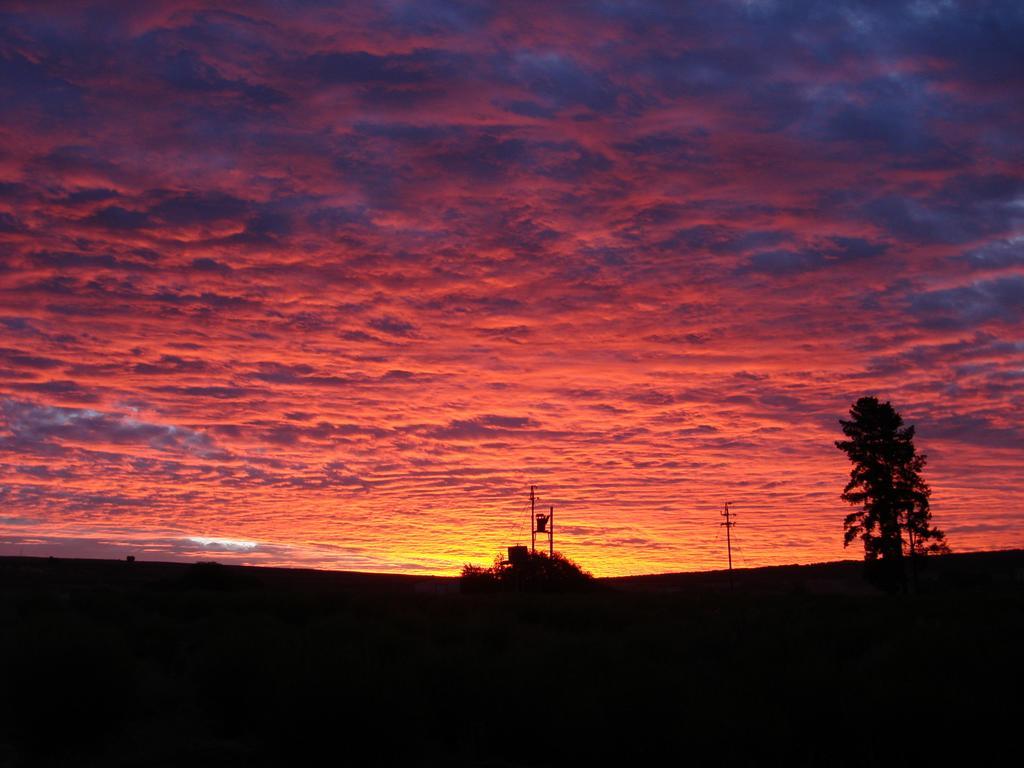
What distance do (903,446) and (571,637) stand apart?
4040 centimetres

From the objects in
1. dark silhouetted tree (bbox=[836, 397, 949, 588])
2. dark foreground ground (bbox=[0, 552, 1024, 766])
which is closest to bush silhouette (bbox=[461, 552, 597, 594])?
dark silhouetted tree (bbox=[836, 397, 949, 588])

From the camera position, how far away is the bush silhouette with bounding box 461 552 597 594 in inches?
2692

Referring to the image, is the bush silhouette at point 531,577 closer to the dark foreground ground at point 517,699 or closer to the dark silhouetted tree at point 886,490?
the dark silhouetted tree at point 886,490

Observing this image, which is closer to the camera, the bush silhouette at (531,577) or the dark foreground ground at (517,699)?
the dark foreground ground at (517,699)

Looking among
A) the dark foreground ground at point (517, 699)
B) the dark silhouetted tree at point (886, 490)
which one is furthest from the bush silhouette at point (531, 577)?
the dark foreground ground at point (517, 699)

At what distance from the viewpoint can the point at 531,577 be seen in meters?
69.2

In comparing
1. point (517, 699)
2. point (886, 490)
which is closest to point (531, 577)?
point (886, 490)

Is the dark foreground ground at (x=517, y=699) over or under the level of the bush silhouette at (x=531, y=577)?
under

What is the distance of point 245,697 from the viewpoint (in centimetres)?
1605

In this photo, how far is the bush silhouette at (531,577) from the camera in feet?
224

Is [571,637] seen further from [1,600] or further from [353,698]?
[1,600]

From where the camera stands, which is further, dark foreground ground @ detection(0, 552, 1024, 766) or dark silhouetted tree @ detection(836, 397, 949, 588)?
dark silhouetted tree @ detection(836, 397, 949, 588)

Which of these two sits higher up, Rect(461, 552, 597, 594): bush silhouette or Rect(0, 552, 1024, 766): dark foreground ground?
Rect(461, 552, 597, 594): bush silhouette

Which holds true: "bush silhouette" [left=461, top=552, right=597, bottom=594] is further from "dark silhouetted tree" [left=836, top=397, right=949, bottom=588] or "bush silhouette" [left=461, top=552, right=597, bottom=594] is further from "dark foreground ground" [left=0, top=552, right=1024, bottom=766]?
"dark foreground ground" [left=0, top=552, right=1024, bottom=766]
